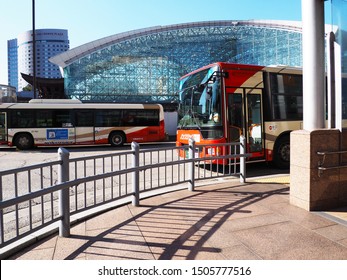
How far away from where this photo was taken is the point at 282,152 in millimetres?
9852

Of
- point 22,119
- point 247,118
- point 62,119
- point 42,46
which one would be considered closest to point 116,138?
point 62,119

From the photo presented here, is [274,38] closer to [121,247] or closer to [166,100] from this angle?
[166,100]

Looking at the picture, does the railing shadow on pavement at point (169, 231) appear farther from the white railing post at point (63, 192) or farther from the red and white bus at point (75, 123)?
the red and white bus at point (75, 123)

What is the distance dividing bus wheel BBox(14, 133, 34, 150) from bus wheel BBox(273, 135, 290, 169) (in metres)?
14.3

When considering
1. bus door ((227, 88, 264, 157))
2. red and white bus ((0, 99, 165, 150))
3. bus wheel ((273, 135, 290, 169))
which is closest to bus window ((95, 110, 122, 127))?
red and white bus ((0, 99, 165, 150))

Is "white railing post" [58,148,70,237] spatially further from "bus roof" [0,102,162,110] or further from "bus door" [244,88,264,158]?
"bus roof" [0,102,162,110]

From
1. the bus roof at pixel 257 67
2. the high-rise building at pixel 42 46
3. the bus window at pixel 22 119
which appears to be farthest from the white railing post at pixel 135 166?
the high-rise building at pixel 42 46

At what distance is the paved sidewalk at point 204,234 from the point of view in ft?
11.1

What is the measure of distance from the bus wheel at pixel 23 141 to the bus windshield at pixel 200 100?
1129 centimetres

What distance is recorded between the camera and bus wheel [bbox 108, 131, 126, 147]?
19.0 m

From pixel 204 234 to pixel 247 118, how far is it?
608 cm

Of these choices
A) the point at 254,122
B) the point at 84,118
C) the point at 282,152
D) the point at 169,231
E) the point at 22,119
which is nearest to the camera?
the point at 169,231

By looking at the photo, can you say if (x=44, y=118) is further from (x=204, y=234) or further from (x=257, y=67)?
(x=204, y=234)
